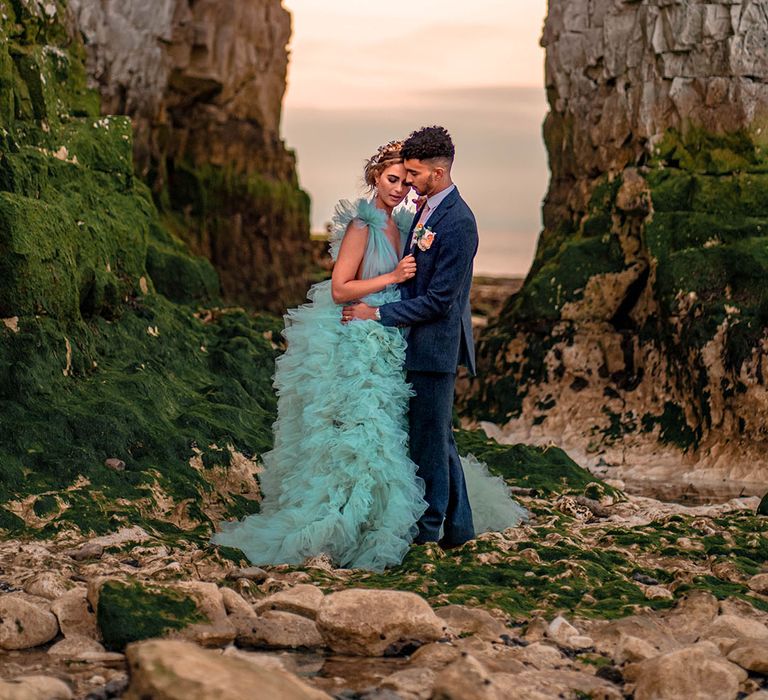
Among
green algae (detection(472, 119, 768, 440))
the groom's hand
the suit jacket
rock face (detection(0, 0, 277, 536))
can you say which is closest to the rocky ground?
rock face (detection(0, 0, 277, 536))

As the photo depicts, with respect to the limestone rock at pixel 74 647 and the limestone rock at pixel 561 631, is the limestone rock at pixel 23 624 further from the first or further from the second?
the limestone rock at pixel 561 631

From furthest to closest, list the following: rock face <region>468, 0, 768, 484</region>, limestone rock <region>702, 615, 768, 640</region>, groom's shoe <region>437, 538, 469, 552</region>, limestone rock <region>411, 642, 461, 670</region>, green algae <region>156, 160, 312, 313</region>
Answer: green algae <region>156, 160, 312, 313</region> < rock face <region>468, 0, 768, 484</region> < groom's shoe <region>437, 538, 469, 552</region> < limestone rock <region>702, 615, 768, 640</region> < limestone rock <region>411, 642, 461, 670</region>

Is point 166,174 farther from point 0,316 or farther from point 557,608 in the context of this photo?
point 557,608

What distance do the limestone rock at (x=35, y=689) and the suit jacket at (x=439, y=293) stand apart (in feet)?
9.10

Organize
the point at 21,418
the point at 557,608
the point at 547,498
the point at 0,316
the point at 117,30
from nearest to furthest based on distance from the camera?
the point at 557,608 → the point at 21,418 → the point at 0,316 → the point at 547,498 → the point at 117,30

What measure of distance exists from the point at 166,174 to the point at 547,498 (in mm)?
11847

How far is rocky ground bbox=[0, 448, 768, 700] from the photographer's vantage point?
482 centimetres

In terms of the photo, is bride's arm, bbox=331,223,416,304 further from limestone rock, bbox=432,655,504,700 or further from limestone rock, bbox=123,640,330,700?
limestone rock, bbox=123,640,330,700

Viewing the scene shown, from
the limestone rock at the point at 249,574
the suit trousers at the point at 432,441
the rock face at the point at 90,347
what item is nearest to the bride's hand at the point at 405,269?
the suit trousers at the point at 432,441

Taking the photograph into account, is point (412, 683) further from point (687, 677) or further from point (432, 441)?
point (432, 441)

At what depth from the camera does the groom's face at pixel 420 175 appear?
688cm

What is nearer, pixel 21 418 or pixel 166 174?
pixel 21 418

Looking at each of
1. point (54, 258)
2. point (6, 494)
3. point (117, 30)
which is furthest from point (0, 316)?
point (117, 30)

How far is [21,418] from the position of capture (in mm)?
8055
